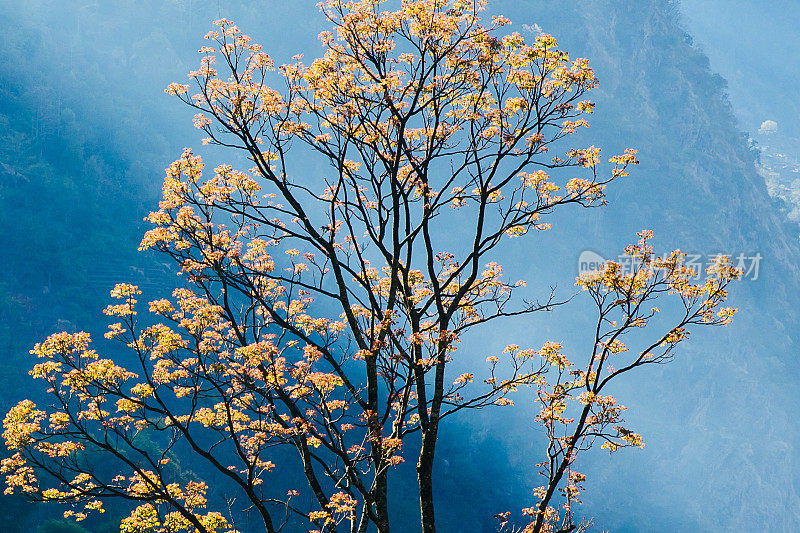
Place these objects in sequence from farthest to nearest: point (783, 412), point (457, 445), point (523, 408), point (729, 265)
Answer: point (783, 412) → point (523, 408) → point (457, 445) → point (729, 265)

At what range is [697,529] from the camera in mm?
73000

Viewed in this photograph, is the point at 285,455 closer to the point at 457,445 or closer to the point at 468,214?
the point at 457,445

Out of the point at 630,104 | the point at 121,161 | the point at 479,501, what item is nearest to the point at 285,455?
the point at 479,501

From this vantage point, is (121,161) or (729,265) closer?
(729,265)

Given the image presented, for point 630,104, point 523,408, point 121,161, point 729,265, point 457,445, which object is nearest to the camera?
point 729,265

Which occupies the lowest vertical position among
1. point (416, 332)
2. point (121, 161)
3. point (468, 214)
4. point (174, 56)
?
point (416, 332)

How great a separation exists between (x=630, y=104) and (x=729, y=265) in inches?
4210

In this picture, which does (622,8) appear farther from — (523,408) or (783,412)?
(523,408)

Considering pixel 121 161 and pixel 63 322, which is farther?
pixel 121 161

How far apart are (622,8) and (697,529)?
93998 millimetres

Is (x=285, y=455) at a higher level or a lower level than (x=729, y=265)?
higher

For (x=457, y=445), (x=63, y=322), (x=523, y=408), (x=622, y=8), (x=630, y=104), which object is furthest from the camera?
(x=622, y=8)

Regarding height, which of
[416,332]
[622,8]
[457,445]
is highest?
[622,8]

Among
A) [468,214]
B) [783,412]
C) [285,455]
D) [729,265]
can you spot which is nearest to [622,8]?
[468,214]
